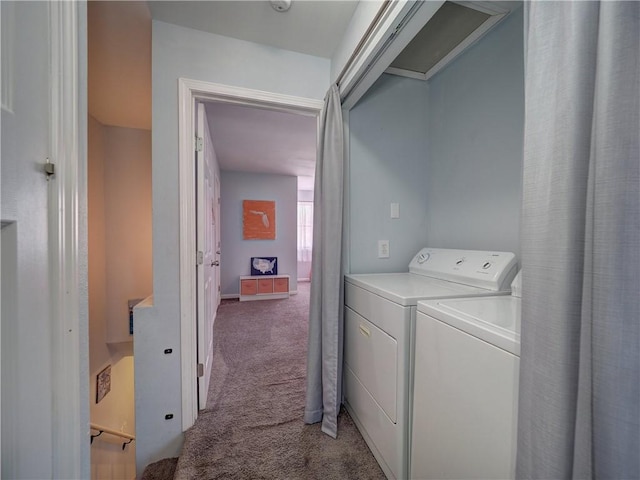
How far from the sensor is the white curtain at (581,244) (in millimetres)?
399

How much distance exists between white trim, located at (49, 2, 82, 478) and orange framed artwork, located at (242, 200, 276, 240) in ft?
14.3

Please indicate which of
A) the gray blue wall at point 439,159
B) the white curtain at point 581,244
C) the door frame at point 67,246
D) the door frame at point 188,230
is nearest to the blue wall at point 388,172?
the gray blue wall at point 439,159


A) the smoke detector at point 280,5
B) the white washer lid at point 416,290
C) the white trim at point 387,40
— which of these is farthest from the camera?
the smoke detector at point 280,5

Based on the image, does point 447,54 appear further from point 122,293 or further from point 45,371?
point 122,293

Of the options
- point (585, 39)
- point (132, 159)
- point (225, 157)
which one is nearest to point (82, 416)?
point (585, 39)

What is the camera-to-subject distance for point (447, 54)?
1.65 metres

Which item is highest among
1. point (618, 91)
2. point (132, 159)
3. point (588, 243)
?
point (132, 159)

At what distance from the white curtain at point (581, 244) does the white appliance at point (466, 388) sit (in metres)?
0.14

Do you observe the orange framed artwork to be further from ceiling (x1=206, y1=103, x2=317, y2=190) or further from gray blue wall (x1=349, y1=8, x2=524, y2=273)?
gray blue wall (x1=349, y1=8, x2=524, y2=273)

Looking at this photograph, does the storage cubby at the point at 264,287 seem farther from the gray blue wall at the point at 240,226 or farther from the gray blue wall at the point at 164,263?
the gray blue wall at the point at 164,263

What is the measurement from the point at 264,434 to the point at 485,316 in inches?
54.1

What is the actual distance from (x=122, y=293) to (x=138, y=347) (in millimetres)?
1796

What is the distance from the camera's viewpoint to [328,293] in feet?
5.01

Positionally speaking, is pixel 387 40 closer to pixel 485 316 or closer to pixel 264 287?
pixel 485 316
